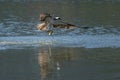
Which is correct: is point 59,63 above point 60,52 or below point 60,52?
above

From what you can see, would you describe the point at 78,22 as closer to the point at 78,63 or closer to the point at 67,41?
the point at 67,41

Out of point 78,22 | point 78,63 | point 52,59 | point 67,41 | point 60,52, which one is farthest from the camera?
point 78,22

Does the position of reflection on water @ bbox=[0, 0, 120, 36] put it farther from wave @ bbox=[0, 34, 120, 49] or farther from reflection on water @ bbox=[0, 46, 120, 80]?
reflection on water @ bbox=[0, 46, 120, 80]

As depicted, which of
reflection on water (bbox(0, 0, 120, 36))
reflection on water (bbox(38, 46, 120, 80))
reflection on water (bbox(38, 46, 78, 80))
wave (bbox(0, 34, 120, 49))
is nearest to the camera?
reflection on water (bbox(38, 46, 120, 80))

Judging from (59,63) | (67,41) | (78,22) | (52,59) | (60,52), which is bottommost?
(78,22)

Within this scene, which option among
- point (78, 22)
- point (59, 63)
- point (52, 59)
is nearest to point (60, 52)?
point (52, 59)

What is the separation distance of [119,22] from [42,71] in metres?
11.0

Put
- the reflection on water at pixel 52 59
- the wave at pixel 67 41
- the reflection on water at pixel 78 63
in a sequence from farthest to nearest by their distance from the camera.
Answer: the wave at pixel 67 41
the reflection on water at pixel 52 59
the reflection on water at pixel 78 63

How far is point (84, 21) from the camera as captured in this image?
2283cm

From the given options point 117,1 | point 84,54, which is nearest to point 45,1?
point 117,1

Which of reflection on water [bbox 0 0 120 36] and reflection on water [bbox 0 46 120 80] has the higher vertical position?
reflection on water [bbox 0 46 120 80]

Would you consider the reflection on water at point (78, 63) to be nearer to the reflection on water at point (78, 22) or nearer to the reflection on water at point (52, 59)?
the reflection on water at point (52, 59)

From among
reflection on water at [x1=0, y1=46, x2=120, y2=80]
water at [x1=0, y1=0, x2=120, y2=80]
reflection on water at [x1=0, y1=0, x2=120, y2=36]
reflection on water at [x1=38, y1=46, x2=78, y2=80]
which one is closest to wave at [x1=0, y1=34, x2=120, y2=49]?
water at [x1=0, y1=0, x2=120, y2=80]

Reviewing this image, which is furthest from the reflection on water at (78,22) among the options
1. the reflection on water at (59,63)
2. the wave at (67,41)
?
the reflection on water at (59,63)
